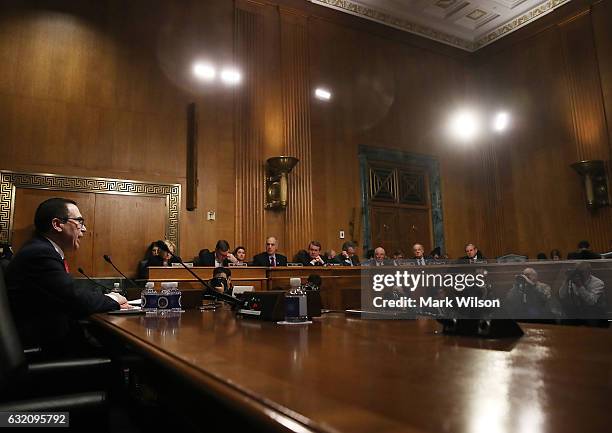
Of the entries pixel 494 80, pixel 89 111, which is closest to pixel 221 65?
pixel 89 111

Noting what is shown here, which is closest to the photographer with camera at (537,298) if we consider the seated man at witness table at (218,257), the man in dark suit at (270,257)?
the man in dark suit at (270,257)

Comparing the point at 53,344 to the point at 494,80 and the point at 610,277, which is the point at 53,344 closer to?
the point at 610,277

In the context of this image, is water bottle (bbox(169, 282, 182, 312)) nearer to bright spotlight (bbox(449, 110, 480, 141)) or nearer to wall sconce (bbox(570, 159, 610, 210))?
wall sconce (bbox(570, 159, 610, 210))

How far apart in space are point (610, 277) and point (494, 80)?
619cm

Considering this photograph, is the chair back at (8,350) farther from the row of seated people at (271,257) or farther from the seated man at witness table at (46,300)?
the row of seated people at (271,257)

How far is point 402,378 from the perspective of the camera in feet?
1.80

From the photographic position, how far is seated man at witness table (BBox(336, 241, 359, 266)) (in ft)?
20.4

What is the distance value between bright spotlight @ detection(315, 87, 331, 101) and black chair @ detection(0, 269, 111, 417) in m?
6.33

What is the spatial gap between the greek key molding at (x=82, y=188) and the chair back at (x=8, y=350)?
4.70 meters

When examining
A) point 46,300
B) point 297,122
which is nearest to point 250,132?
point 297,122

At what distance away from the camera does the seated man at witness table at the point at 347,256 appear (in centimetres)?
623

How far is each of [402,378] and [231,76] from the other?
259 inches

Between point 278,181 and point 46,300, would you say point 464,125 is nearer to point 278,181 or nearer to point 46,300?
point 278,181

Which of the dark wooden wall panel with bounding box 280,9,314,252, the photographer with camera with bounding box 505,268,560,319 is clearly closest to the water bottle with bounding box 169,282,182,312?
the photographer with camera with bounding box 505,268,560,319
